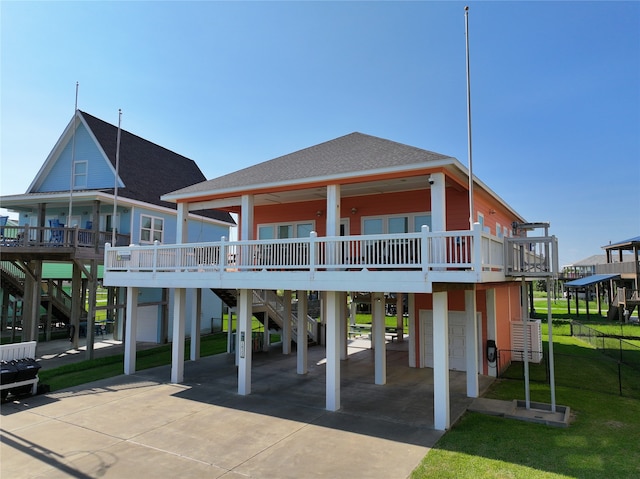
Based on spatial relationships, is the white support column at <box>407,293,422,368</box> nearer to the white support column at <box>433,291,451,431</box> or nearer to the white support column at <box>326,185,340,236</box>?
the white support column at <box>326,185,340,236</box>

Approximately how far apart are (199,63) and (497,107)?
14153mm

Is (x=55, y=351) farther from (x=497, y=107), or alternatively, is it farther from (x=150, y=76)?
(x=497, y=107)

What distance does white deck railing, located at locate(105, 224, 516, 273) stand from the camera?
881 centimetres

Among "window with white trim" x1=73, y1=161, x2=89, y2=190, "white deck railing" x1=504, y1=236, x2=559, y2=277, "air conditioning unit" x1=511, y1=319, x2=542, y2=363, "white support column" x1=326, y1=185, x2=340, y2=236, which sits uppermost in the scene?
"window with white trim" x1=73, y1=161, x2=89, y2=190

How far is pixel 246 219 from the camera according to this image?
41.6ft

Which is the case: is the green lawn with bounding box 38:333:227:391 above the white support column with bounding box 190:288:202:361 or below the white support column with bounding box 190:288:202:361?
below

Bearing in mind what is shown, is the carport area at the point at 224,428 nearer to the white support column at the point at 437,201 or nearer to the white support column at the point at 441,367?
the white support column at the point at 441,367

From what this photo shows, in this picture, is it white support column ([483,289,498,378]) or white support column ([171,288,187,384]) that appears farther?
white support column ([483,289,498,378])

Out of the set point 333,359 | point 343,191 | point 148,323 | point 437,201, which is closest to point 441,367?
point 333,359

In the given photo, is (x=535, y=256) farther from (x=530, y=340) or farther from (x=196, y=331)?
(x=196, y=331)

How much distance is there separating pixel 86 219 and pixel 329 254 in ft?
54.2

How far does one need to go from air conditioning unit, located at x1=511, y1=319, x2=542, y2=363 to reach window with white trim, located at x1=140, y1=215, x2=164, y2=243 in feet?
60.5

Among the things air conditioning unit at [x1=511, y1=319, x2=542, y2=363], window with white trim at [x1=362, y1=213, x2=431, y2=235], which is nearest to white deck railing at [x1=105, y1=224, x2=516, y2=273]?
window with white trim at [x1=362, y1=213, x2=431, y2=235]

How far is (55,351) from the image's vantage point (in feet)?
58.9
